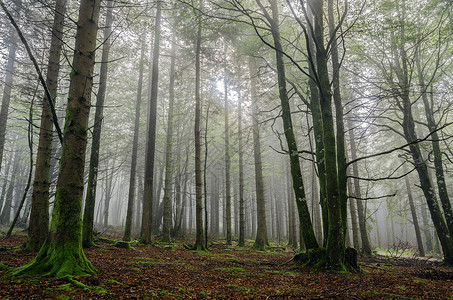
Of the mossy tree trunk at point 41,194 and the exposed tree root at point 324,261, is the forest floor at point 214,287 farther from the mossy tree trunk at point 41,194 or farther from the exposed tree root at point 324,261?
the mossy tree trunk at point 41,194

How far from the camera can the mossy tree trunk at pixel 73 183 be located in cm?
356

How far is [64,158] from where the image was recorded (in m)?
3.89

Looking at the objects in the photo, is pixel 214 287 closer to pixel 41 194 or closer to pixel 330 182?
pixel 330 182

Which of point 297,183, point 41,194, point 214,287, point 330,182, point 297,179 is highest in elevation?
point 297,179

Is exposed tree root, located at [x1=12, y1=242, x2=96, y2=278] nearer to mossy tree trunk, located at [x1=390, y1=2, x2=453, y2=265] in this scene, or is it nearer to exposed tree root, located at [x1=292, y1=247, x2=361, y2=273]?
exposed tree root, located at [x1=292, y1=247, x2=361, y2=273]

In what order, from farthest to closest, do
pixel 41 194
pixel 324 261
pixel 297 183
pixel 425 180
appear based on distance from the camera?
pixel 425 180, pixel 297 183, pixel 41 194, pixel 324 261

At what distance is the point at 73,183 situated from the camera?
3.86 metres

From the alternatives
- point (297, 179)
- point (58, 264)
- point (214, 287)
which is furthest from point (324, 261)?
point (58, 264)

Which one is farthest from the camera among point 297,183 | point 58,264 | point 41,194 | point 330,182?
point 297,183

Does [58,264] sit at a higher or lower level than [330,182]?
lower

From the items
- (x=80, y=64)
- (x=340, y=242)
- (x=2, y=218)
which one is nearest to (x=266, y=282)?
(x=340, y=242)

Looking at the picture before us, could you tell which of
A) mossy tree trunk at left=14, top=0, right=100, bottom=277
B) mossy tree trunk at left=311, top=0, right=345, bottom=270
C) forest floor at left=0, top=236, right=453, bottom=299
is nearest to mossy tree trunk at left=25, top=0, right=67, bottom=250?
forest floor at left=0, top=236, right=453, bottom=299

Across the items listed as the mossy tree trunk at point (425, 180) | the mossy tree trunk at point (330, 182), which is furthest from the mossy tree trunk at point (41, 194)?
the mossy tree trunk at point (425, 180)

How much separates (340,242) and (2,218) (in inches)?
933
